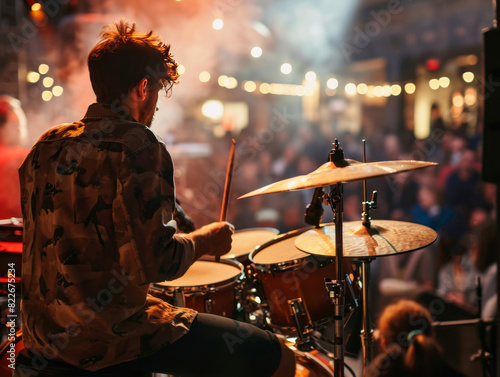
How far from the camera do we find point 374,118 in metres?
11.0

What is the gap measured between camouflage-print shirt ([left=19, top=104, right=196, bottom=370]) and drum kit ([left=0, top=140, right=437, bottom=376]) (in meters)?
0.60

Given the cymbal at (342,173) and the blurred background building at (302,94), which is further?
the blurred background building at (302,94)

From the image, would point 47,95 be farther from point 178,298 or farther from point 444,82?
point 444,82

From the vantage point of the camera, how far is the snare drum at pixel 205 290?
79.5 inches

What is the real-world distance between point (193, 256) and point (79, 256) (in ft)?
0.98

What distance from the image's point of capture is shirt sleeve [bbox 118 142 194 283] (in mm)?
1175

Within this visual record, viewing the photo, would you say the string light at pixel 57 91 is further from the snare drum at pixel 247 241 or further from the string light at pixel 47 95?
the snare drum at pixel 247 241

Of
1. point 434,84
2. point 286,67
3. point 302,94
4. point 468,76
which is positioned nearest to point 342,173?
point 286,67

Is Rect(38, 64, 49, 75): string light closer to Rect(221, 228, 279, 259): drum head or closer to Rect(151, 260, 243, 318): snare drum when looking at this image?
Rect(221, 228, 279, 259): drum head

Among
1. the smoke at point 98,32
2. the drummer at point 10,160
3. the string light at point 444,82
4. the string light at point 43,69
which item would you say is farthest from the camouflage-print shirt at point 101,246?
the string light at point 444,82

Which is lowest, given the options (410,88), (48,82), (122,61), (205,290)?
(205,290)

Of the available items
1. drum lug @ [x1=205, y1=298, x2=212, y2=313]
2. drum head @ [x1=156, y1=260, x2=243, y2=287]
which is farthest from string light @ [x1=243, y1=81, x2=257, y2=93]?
drum lug @ [x1=205, y1=298, x2=212, y2=313]

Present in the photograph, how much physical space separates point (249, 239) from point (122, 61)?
1.84 m

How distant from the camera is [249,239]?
2990 millimetres
